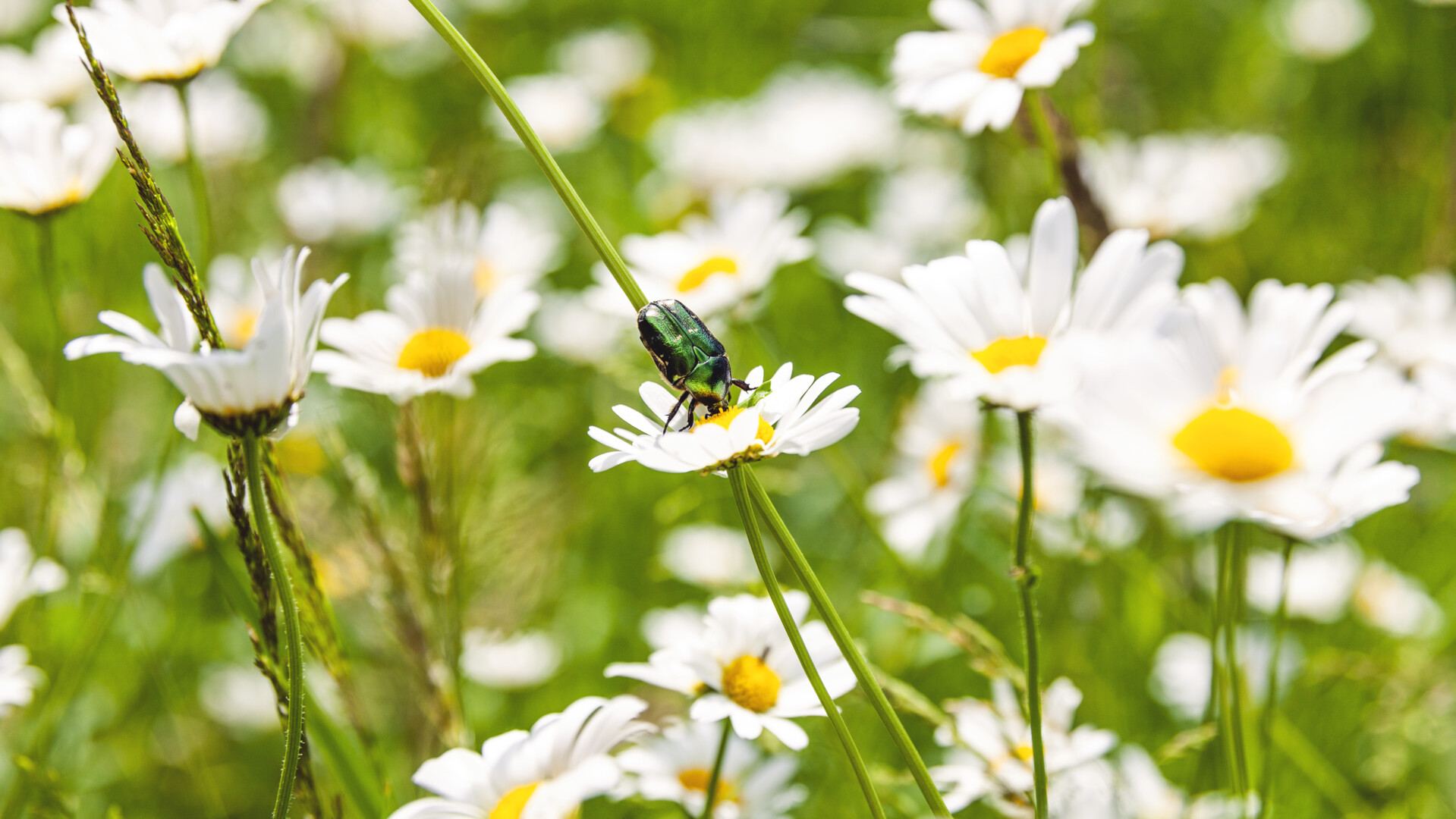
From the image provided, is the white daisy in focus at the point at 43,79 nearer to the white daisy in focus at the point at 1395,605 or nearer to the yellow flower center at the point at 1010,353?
the yellow flower center at the point at 1010,353

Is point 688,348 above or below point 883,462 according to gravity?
above

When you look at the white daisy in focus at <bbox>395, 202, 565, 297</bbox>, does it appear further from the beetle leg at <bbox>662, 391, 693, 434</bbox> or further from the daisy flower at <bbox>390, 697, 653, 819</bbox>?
the daisy flower at <bbox>390, 697, 653, 819</bbox>

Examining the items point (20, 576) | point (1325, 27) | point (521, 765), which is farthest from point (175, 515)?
point (1325, 27)

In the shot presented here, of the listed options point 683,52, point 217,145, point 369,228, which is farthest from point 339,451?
point 683,52

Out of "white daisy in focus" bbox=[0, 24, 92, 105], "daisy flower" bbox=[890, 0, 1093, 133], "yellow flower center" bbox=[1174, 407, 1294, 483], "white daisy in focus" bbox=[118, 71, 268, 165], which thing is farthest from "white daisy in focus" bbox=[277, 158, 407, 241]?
"yellow flower center" bbox=[1174, 407, 1294, 483]

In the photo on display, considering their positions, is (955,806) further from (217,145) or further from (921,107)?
(217,145)

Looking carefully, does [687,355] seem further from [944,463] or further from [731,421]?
[944,463]
